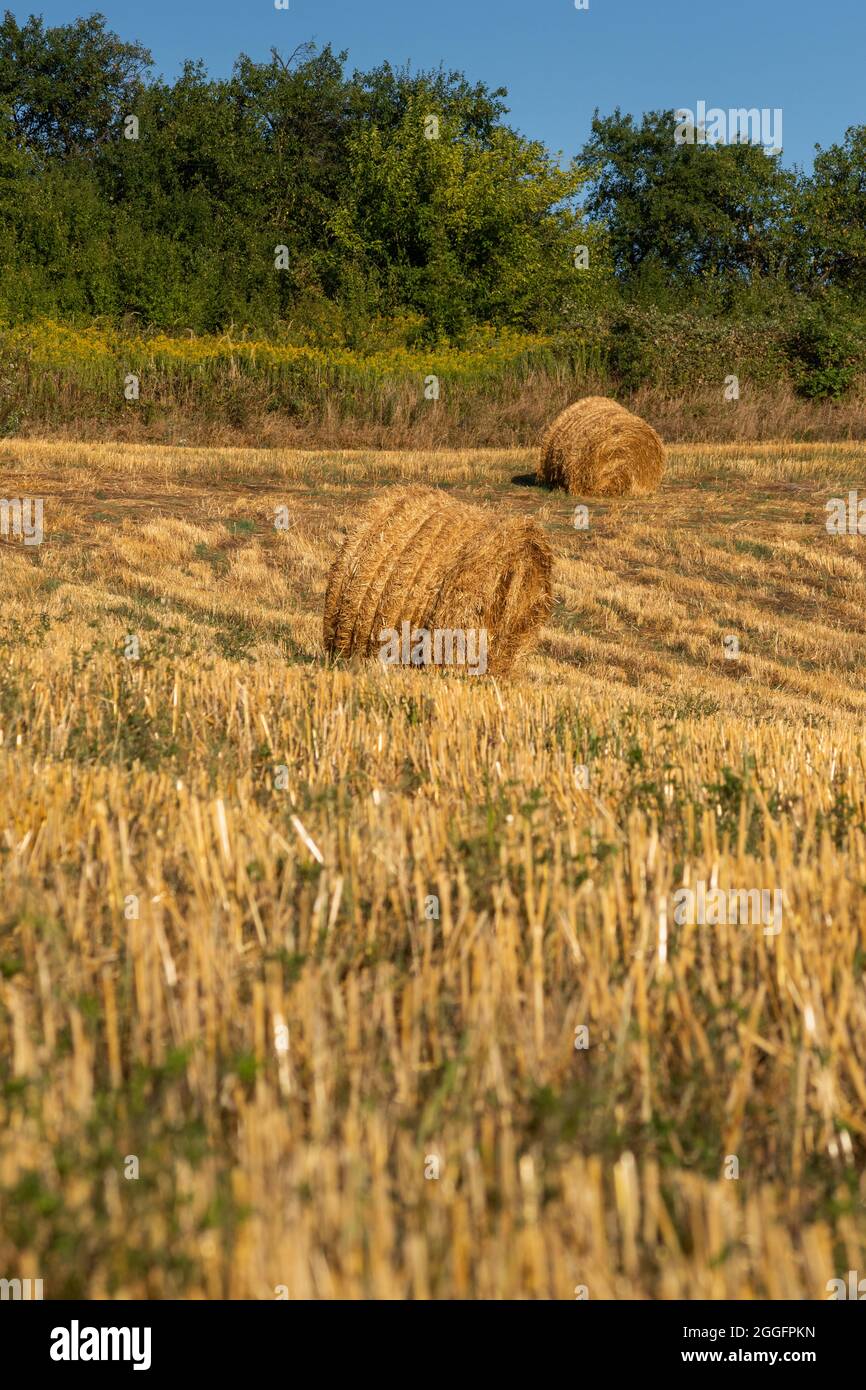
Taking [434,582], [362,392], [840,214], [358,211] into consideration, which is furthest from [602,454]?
[840,214]

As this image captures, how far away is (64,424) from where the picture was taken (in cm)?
2703

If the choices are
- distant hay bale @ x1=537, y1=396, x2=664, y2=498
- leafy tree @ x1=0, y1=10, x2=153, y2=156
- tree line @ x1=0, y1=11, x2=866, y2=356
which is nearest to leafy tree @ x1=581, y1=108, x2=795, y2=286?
tree line @ x1=0, y1=11, x2=866, y2=356

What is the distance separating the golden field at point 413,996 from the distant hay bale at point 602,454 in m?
12.7

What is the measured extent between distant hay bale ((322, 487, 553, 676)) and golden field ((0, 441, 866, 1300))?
2.74 meters

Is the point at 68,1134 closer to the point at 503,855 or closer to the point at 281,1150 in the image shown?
the point at 281,1150

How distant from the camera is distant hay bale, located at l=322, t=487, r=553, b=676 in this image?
11094mm

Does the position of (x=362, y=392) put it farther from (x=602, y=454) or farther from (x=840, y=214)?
(x=840, y=214)

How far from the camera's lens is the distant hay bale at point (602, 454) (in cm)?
2056

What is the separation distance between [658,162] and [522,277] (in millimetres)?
18978

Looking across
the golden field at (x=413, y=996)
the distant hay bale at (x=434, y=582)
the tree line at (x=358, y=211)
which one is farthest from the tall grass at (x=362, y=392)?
the golden field at (x=413, y=996)

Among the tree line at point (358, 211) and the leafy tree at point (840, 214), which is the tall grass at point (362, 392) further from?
the leafy tree at point (840, 214)

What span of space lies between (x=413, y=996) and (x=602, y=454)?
58.6 ft

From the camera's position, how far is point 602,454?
20531 millimetres

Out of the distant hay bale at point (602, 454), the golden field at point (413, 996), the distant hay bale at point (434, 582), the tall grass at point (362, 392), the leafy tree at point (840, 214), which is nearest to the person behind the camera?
the golden field at point (413, 996)
